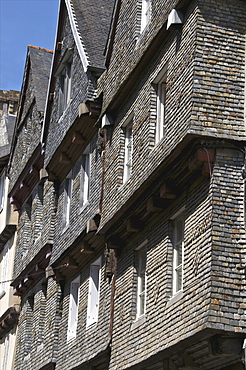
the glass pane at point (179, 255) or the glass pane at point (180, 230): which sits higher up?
the glass pane at point (180, 230)

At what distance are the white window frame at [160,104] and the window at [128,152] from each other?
73.5 inches

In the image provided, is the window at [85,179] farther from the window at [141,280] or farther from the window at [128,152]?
the window at [141,280]

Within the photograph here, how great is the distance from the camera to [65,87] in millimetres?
26781

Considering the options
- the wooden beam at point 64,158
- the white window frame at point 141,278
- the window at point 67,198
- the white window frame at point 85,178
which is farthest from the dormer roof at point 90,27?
the white window frame at point 141,278

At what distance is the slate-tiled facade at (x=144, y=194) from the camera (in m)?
14.3

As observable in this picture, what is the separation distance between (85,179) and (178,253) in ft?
27.3

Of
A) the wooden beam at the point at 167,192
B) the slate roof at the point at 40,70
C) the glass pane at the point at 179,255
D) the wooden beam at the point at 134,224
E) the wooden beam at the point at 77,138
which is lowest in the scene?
the glass pane at the point at 179,255

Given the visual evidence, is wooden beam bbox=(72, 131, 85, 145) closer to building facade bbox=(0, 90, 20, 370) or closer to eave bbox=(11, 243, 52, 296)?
eave bbox=(11, 243, 52, 296)

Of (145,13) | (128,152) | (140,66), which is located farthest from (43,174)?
(140,66)

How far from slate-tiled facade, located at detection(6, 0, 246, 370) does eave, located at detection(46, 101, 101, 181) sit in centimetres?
4

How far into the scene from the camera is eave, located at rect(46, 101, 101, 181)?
22.8 m

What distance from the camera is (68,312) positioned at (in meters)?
23.7

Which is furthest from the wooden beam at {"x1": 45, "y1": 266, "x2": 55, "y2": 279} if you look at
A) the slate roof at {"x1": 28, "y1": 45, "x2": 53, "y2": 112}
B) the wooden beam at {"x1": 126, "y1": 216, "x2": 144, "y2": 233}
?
the slate roof at {"x1": 28, "y1": 45, "x2": 53, "y2": 112}

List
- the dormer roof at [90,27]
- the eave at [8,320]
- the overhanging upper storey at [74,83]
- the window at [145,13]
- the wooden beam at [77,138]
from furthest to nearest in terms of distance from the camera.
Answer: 1. the eave at [8,320]
2. the wooden beam at [77,138]
3. the dormer roof at [90,27]
4. the overhanging upper storey at [74,83]
5. the window at [145,13]
